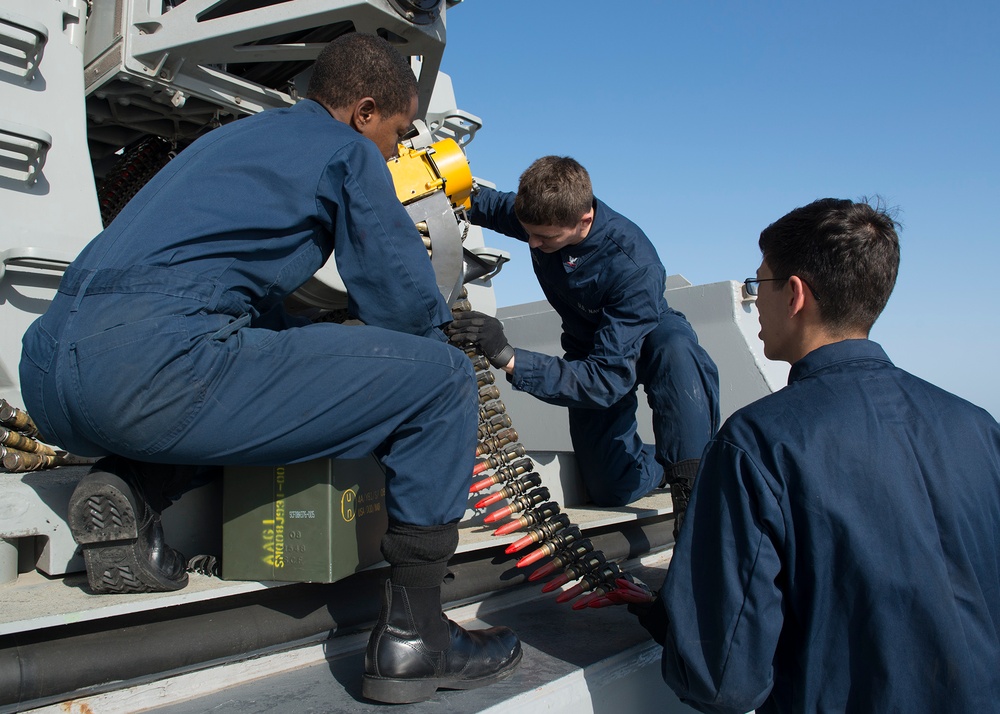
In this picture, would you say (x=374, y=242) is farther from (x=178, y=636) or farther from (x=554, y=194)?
(x=554, y=194)

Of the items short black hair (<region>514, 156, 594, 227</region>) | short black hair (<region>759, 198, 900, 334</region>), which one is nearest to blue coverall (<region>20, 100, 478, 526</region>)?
short black hair (<region>759, 198, 900, 334</region>)

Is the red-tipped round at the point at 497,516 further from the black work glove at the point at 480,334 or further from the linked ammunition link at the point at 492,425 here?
the black work glove at the point at 480,334

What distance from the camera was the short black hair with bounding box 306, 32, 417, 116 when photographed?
7.22 feet

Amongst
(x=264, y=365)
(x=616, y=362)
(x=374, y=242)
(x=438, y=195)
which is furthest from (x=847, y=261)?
(x=616, y=362)

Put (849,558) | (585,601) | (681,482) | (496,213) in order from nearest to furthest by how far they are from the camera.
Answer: (849,558) < (585,601) < (681,482) < (496,213)

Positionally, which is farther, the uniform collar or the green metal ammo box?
the green metal ammo box

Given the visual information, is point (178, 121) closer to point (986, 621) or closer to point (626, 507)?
point (626, 507)

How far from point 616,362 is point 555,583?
3.12ft

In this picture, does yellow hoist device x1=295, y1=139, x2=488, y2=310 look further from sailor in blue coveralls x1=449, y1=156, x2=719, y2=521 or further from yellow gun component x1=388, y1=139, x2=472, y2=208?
sailor in blue coveralls x1=449, y1=156, x2=719, y2=521

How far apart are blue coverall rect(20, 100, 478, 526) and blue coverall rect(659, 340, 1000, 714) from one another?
2.26ft

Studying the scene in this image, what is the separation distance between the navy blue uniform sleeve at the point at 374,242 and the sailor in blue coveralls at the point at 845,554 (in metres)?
0.83

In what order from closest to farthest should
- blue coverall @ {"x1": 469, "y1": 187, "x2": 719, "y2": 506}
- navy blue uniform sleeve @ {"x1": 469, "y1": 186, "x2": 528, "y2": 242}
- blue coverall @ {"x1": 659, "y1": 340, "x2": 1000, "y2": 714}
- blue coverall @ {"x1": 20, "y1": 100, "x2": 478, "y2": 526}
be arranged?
blue coverall @ {"x1": 659, "y1": 340, "x2": 1000, "y2": 714}, blue coverall @ {"x1": 20, "y1": 100, "x2": 478, "y2": 526}, blue coverall @ {"x1": 469, "y1": 187, "x2": 719, "y2": 506}, navy blue uniform sleeve @ {"x1": 469, "y1": 186, "x2": 528, "y2": 242}

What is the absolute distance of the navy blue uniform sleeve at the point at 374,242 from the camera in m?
1.94

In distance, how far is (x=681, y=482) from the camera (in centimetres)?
317
